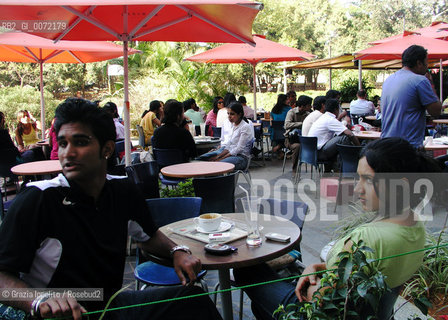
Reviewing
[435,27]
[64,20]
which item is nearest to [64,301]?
[64,20]

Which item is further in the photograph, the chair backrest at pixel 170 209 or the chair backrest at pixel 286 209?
the chair backrest at pixel 170 209

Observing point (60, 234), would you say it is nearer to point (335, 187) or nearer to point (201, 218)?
point (201, 218)

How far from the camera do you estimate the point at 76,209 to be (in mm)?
1879

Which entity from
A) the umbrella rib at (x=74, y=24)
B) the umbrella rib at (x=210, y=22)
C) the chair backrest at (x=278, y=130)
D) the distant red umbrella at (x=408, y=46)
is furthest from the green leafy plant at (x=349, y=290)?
the distant red umbrella at (x=408, y=46)

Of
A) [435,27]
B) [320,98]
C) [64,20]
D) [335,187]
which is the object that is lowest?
[335,187]

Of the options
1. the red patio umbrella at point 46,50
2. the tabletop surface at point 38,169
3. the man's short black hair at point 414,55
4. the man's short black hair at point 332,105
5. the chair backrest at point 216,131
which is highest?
the red patio umbrella at point 46,50

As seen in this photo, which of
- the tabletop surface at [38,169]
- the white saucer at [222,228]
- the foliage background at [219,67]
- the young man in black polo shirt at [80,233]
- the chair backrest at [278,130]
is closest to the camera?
the young man in black polo shirt at [80,233]

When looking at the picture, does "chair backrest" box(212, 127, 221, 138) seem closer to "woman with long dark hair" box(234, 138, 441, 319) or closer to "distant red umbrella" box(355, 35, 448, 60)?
"distant red umbrella" box(355, 35, 448, 60)

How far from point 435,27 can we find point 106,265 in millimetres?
12379

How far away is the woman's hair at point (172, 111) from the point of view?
6.12 m

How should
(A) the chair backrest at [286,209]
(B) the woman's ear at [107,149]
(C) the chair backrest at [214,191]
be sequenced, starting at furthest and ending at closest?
(C) the chair backrest at [214,191]
(A) the chair backrest at [286,209]
(B) the woman's ear at [107,149]

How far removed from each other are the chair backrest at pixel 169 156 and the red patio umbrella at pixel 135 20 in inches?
41.5

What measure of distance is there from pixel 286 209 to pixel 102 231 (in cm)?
165

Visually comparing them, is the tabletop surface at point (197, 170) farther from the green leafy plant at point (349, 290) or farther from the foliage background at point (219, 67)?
the foliage background at point (219, 67)
